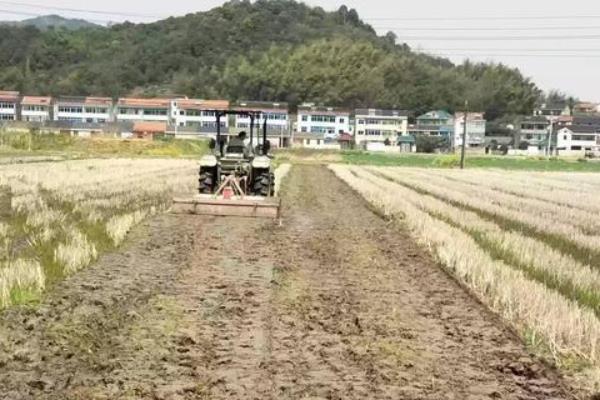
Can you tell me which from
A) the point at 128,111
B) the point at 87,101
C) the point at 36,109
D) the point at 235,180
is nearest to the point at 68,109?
the point at 87,101

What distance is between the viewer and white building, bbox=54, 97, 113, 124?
119500mm

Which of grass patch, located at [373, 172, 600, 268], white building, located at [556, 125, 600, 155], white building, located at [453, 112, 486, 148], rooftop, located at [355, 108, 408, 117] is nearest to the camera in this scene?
grass patch, located at [373, 172, 600, 268]

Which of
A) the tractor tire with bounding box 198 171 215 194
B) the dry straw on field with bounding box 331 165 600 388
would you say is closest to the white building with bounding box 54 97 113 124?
the dry straw on field with bounding box 331 165 600 388

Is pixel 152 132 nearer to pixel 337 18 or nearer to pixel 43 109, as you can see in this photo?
pixel 43 109

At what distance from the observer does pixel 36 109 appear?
12306 cm

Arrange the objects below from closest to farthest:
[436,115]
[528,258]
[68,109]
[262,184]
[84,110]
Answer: [528,258] < [262,184] < [68,109] < [84,110] < [436,115]

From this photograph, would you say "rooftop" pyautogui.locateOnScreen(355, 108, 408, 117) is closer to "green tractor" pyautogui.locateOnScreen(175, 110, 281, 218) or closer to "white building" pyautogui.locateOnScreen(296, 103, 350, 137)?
"white building" pyautogui.locateOnScreen(296, 103, 350, 137)

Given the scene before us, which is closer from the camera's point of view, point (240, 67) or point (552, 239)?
point (552, 239)

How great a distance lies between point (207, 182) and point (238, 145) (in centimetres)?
123

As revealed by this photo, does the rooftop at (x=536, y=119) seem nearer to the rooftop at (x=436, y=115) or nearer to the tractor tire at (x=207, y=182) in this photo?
the rooftop at (x=436, y=115)

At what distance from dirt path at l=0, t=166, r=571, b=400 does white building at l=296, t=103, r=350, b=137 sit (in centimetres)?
11171

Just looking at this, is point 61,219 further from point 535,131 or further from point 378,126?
point 535,131

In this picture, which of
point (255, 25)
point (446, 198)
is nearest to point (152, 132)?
point (255, 25)

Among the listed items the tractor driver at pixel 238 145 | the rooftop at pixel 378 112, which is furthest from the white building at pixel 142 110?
the tractor driver at pixel 238 145
